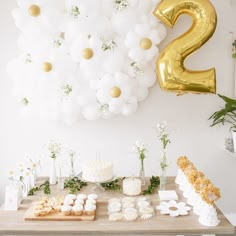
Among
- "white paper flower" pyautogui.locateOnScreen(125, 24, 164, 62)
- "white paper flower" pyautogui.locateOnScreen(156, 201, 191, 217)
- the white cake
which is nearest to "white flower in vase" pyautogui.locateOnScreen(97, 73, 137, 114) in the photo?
Result: "white paper flower" pyautogui.locateOnScreen(125, 24, 164, 62)

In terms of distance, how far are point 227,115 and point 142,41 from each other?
0.90 metres

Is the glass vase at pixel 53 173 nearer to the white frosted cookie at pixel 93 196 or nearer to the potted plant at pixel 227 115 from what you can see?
the white frosted cookie at pixel 93 196

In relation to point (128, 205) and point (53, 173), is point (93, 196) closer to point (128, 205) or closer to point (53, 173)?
point (128, 205)

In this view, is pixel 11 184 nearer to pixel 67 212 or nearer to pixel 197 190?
pixel 67 212

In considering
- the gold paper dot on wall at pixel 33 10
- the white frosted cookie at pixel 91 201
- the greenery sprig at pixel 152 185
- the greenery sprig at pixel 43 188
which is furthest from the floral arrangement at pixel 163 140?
the gold paper dot on wall at pixel 33 10

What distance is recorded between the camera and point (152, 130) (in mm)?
2582

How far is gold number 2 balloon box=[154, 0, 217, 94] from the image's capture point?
2086 millimetres

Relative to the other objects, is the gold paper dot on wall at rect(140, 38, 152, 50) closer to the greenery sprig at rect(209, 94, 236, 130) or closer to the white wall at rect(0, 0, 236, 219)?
the white wall at rect(0, 0, 236, 219)

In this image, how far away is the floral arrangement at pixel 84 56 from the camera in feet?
7.29

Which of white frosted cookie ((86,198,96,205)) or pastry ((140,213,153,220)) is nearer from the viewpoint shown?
pastry ((140,213,153,220))

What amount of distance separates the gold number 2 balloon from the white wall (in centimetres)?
40

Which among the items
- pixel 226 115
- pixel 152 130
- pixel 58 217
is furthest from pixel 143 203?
pixel 226 115

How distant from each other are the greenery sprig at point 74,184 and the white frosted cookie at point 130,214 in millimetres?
433

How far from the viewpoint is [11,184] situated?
1960 millimetres
